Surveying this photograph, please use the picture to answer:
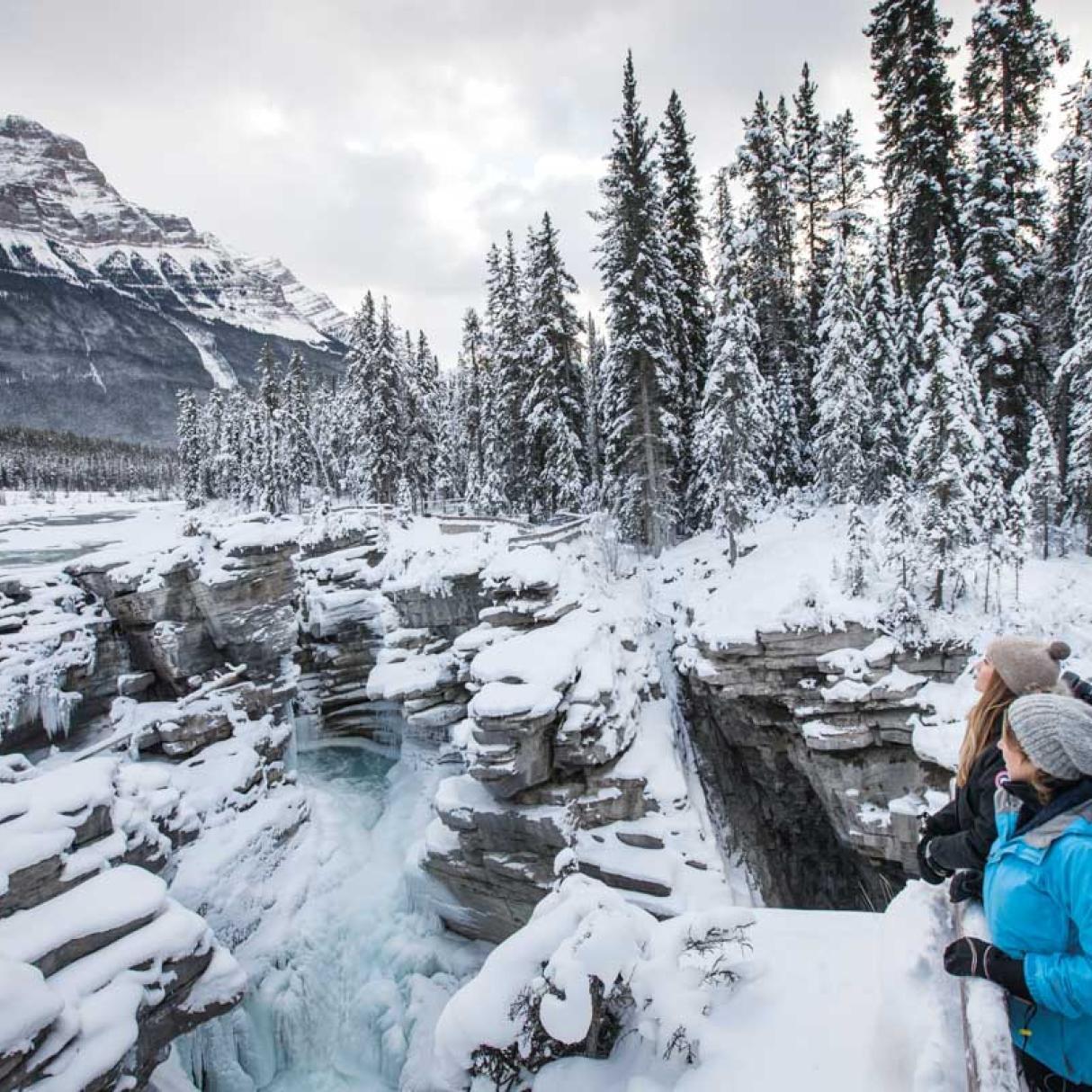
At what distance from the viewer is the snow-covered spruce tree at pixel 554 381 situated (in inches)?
1046

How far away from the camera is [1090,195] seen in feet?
59.4

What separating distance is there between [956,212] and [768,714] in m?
19.3

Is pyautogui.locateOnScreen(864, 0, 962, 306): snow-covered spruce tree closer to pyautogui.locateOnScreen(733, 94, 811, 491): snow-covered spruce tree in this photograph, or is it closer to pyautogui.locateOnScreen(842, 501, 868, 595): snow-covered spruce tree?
pyautogui.locateOnScreen(733, 94, 811, 491): snow-covered spruce tree

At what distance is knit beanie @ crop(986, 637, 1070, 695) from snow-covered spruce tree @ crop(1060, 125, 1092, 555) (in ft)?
60.4

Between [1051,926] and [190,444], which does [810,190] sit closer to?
[1051,926]

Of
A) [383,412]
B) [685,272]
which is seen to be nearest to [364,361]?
[383,412]

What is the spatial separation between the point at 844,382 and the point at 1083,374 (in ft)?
22.7

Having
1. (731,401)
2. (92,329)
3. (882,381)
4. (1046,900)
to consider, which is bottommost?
(1046,900)

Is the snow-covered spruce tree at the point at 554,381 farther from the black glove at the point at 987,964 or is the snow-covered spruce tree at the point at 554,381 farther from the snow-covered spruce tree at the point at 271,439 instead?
the snow-covered spruce tree at the point at 271,439

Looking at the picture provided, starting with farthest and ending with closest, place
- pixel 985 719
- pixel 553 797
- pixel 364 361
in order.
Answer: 1. pixel 364 361
2. pixel 553 797
3. pixel 985 719

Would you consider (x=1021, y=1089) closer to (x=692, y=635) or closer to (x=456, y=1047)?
(x=456, y=1047)

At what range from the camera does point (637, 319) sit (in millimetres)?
22703

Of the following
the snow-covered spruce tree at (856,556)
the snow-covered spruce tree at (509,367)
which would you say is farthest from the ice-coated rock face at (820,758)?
the snow-covered spruce tree at (509,367)

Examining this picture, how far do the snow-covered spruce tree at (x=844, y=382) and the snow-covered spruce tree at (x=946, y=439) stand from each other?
4045 mm
